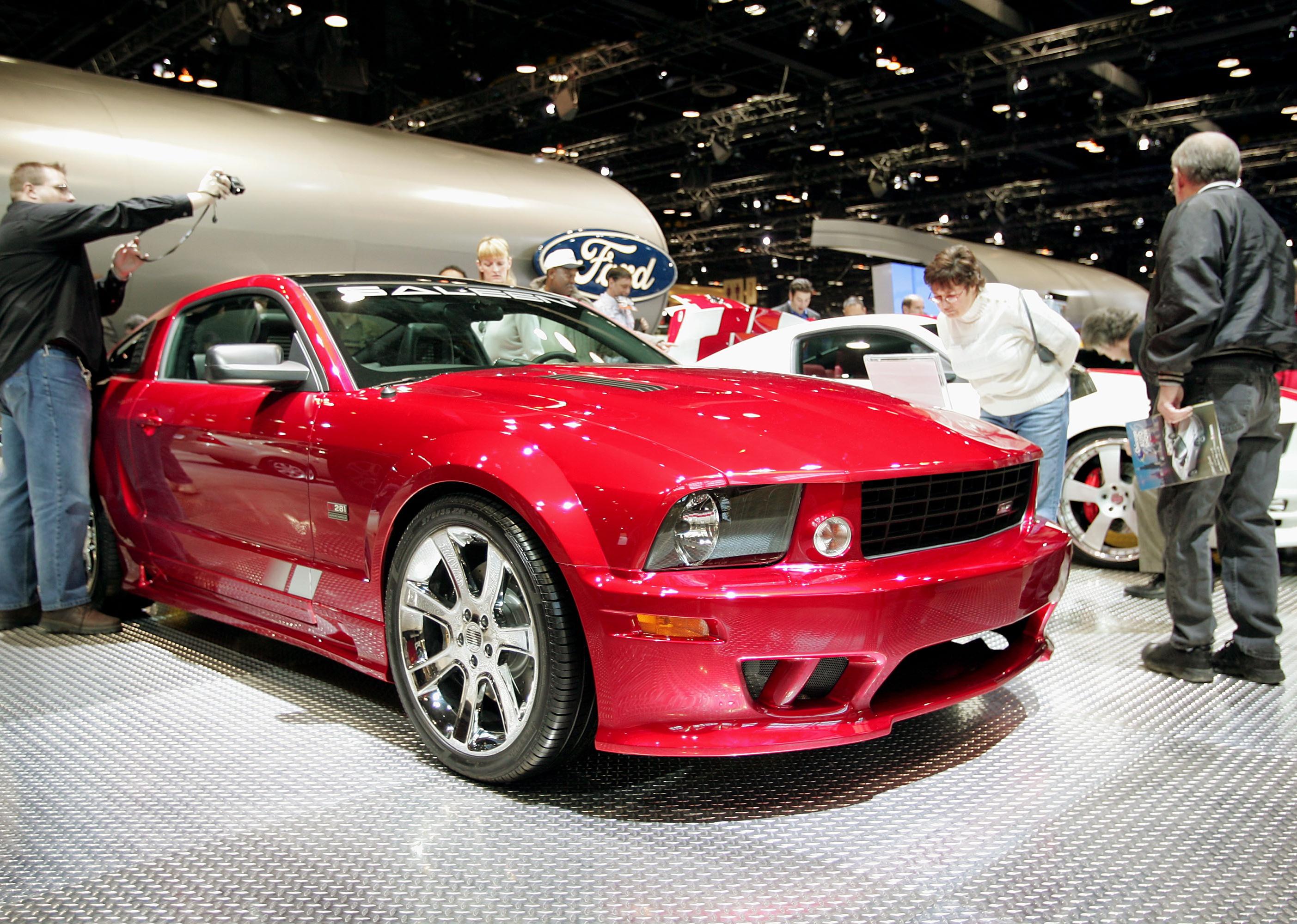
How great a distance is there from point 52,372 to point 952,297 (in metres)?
3.43

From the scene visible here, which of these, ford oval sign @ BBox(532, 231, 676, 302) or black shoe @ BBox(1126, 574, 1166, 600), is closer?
black shoe @ BBox(1126, 574, 1166, 600)

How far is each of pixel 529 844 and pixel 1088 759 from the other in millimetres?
1389

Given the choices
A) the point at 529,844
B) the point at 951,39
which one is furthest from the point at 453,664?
the point at 951,39

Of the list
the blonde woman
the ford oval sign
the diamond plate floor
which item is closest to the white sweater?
the diamond plate floor

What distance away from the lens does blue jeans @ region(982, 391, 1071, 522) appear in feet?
13.3

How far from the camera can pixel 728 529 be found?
6.68ft

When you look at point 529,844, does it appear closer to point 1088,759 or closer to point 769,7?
point 1088,759

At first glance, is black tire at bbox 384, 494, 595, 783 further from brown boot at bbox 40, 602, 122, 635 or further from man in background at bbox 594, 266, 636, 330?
man in background at bbox 594, 266, 636, 330

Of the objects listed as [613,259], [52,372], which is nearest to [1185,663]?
[52,372]

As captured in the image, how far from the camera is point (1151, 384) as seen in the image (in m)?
3.24

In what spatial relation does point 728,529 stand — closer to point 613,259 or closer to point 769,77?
point 613,259

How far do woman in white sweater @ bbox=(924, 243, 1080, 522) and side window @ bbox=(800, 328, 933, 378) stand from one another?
119 centimetres

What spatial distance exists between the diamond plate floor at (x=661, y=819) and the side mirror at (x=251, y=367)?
3.13ft

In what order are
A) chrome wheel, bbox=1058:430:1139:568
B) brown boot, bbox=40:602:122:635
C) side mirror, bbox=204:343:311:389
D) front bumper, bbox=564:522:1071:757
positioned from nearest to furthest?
front bumper, bbox=564:522:1071:757, side mirror, bbox=204:343:311:389, brown boot, bbox=40:602:122:635, chrome wheel, bbox=1058:430:1139:568
